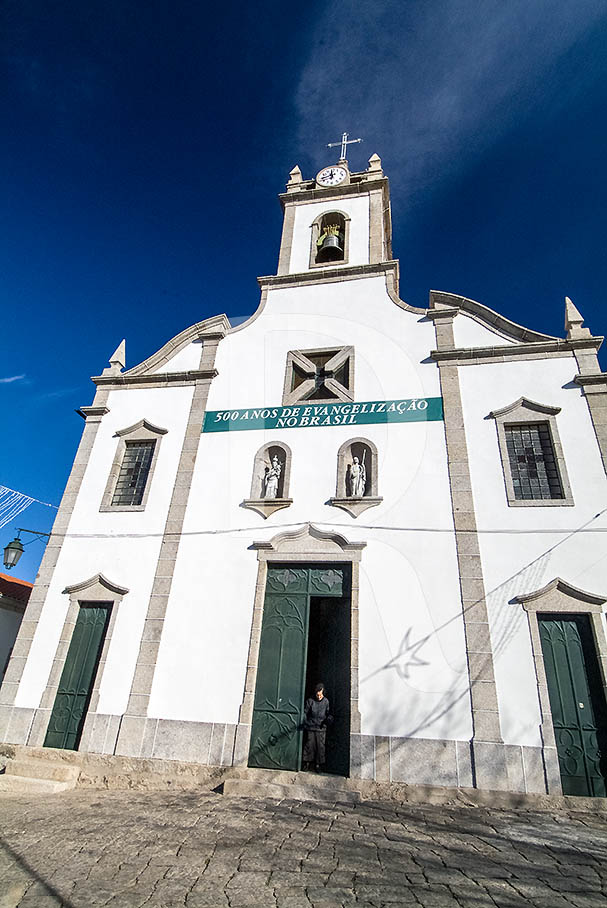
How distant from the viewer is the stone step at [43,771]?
7.96 m

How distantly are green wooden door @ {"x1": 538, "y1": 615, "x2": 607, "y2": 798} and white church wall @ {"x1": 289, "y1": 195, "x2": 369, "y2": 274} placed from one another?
10287mm

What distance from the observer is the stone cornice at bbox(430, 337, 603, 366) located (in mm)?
10648

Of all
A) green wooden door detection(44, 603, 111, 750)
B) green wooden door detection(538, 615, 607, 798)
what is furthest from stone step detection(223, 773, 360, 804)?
green wooden door detection(44, 603, 111, 750)

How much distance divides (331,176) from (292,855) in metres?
17.2

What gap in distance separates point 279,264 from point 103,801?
13.1 meters

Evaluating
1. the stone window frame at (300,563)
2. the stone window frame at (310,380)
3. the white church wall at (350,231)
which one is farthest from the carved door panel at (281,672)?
the white church wall at (350,231)

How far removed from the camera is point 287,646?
907 cm

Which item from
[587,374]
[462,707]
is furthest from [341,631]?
[587,374]

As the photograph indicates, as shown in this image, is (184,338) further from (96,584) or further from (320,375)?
(96,584)

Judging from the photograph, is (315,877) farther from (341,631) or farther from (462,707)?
(341,631)

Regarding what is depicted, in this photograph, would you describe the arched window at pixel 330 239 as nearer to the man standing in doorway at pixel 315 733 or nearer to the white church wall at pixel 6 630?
the man standing in doorway at pixel 315 733

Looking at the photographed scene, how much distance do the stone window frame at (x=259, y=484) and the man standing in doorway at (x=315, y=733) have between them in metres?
3.71

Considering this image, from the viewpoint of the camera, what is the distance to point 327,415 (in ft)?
36.7

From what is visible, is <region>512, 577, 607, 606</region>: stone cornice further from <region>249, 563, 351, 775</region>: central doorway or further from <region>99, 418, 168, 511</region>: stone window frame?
<region>99, 418, 168, 511</region>: stone window frame
